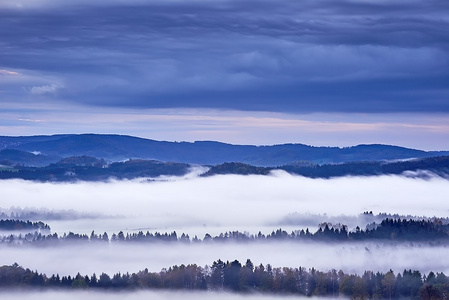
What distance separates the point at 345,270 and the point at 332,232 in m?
52.5

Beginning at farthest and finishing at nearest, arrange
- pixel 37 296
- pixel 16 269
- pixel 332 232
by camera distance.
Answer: pixel 332 232, pixel 16 269, pixel 37 296

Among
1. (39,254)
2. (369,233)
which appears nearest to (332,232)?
(369,233)

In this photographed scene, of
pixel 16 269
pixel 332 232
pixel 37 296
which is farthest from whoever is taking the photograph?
pixel 332 232

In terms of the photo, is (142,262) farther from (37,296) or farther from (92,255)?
(37,296)

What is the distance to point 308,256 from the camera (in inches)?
6412

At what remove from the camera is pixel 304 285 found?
12638cm

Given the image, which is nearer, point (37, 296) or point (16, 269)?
point (37, 296)

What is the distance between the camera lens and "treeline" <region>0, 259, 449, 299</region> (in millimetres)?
117463

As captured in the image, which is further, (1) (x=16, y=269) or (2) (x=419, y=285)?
(1) (x=16, y=269)

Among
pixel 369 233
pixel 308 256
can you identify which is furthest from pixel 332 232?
pixel 308 256

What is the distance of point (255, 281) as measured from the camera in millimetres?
130000

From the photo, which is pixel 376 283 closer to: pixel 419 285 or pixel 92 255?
pixel 419 285

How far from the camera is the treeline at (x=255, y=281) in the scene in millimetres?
117463

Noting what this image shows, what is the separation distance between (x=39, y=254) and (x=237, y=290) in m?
72.0
